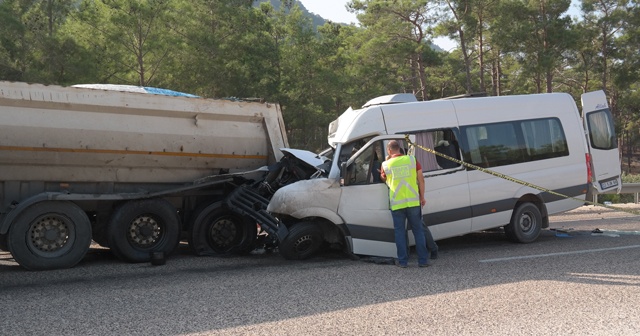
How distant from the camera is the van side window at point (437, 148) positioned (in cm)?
914

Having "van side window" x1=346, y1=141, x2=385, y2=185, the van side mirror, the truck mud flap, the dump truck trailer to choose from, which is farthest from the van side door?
the truck mud flap

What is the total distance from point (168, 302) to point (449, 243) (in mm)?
5539

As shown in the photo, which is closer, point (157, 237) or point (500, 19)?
point (157, 237)

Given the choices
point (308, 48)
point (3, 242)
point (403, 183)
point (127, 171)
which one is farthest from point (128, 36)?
point (403, 183)

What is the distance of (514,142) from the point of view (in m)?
9.98

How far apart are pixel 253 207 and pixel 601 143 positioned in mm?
6335

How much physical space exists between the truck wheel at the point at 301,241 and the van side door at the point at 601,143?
529cm

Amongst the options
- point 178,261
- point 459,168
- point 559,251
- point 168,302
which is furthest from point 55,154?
point 559,251

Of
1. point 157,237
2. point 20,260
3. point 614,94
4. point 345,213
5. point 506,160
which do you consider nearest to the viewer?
point 20,260

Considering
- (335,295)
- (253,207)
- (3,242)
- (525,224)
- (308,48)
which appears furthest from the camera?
(308,48)

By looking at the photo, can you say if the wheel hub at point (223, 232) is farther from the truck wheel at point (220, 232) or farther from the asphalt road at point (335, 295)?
the asphalt road at point (335, 295)

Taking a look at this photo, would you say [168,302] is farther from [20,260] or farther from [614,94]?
[614,94]

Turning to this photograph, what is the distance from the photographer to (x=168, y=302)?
6.25m

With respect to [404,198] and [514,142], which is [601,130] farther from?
[404,198]
